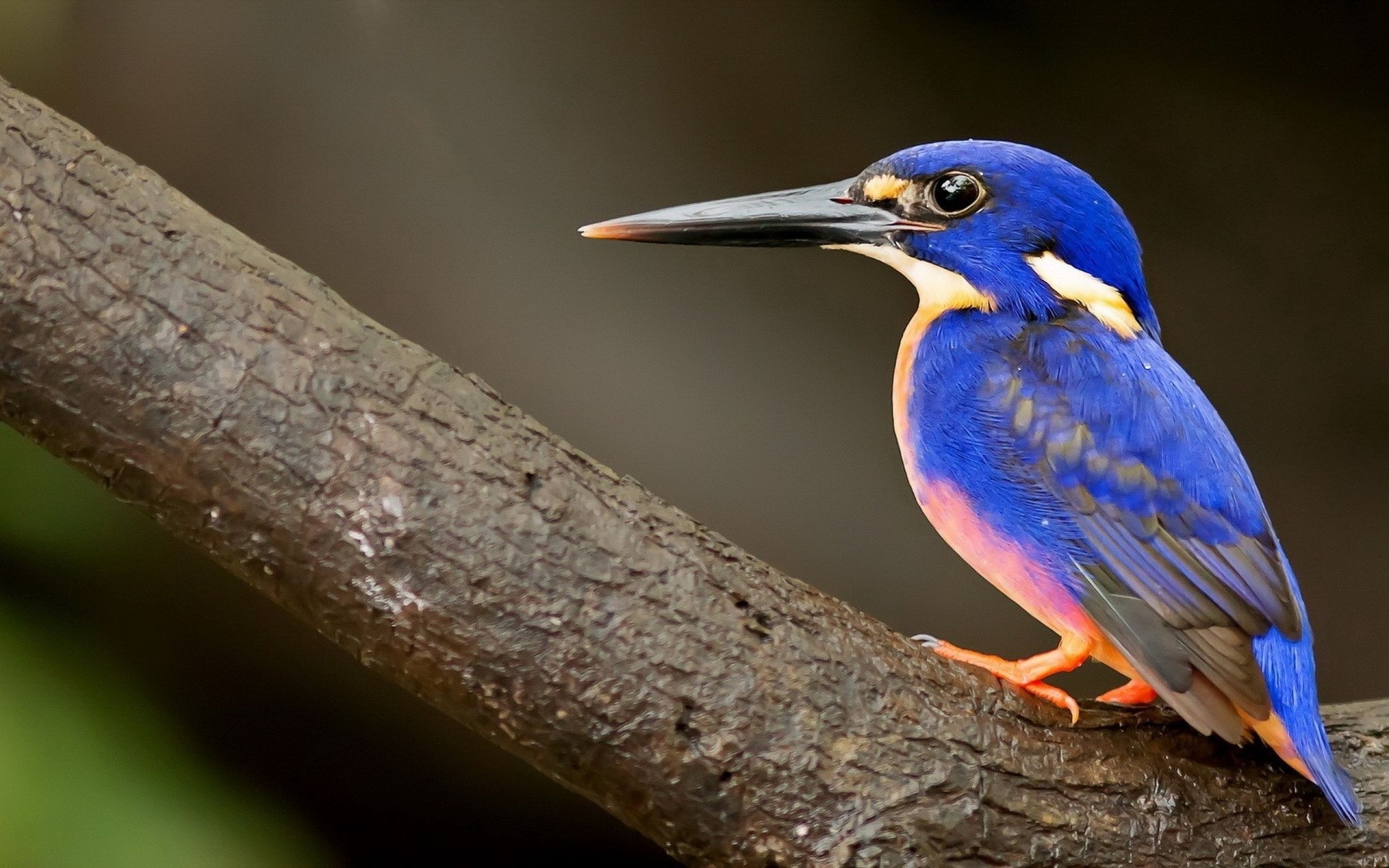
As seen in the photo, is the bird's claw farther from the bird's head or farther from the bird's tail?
the bird's head

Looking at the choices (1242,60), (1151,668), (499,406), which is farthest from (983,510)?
(1242,60)

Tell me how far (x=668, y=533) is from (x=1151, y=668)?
598 mm

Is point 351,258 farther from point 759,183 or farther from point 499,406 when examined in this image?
point 499,406

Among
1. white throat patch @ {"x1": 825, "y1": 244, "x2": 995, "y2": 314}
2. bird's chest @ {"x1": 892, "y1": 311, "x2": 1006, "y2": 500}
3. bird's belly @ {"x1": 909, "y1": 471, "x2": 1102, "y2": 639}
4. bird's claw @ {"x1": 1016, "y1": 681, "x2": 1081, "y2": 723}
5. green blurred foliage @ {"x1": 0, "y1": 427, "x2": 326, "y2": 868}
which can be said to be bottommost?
green blurred foliage @ {"x1": 0, "y1": 427, "x2": 326, "y2": 868}

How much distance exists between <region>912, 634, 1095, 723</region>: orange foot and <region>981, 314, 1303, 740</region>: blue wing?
0.36ft

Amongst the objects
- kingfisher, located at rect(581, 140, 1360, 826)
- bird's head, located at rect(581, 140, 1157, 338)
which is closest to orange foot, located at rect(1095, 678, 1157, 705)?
kingfisher, located at rect(581, 140, 1360, 826)

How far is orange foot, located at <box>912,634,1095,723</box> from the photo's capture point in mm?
1447

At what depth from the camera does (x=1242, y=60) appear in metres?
2.82

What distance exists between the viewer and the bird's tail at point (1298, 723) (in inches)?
52.2

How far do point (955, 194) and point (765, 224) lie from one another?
278mm

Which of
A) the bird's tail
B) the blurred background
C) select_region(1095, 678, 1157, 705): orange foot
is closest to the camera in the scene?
the bird's tail

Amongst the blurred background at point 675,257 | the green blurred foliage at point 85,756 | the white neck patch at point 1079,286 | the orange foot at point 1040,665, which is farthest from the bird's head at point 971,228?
the green blurred foliage at point 85,756

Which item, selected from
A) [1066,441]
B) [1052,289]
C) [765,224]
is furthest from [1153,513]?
[765,224]

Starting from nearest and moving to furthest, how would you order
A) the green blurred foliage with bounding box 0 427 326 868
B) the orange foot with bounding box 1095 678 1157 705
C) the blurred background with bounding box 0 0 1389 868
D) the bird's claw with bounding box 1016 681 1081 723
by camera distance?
the bird's claw with bounding box 1016 681 1081 723
the orange foot with bounding box 1095 678 1157 705
the green blurred foliage with bounding box 0 427 326 868
the blurred background with bounding box 0 0 1389 868
